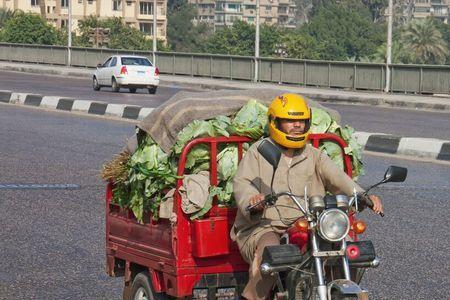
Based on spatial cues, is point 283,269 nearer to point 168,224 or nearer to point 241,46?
point 168,224

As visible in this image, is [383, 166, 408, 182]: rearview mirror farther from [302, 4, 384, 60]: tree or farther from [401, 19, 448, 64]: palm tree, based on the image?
[302, 4, 384, 60]: tree

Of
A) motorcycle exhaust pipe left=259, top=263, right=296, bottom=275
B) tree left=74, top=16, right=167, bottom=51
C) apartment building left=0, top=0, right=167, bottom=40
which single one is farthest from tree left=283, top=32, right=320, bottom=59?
motorcycle exhaust pipe left=259, top=263, right=296, bottom=275

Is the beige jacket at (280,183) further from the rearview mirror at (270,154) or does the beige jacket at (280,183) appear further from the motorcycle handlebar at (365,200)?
the rearview mirror at (270,154)

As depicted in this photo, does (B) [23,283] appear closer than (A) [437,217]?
Yes

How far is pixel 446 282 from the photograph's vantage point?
8.48 m

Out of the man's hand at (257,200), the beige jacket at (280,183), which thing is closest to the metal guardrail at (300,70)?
the beige jacket at (280,183)

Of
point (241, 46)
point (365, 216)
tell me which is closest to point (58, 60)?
point (365, 216)

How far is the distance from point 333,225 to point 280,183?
82cm

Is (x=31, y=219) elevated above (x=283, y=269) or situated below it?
below

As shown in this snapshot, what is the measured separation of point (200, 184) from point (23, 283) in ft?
7.98

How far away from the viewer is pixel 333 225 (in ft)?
17.4

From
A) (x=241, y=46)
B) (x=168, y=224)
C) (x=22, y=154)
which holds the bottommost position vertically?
(x=241, y=46)

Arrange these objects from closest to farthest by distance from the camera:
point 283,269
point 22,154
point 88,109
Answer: point 283,269, point 22,154, point 88,109

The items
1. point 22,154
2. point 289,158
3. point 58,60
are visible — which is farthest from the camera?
point 58,60
